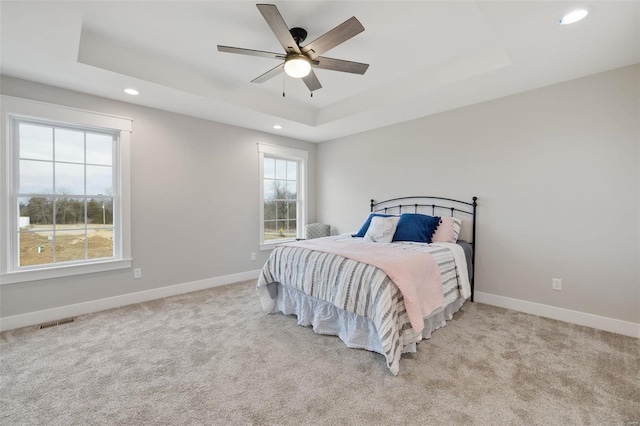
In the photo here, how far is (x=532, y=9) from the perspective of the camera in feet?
6.01

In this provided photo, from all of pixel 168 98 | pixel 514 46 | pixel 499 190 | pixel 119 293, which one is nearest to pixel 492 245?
pixel 499 190

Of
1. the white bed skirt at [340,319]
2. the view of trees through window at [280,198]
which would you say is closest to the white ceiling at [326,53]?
the view of trees through window at [280,198]

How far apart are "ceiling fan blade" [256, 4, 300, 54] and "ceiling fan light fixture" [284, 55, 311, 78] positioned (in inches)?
2.3

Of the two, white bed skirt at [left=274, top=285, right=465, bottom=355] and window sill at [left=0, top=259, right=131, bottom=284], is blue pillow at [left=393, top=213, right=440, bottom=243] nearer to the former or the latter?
white bed skirt at [left=274, top=285, right=465, bottom=355]

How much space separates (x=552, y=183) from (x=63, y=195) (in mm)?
5226

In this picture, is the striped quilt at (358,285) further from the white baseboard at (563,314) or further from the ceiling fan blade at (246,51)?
the ceiling fan blade at (246,51)

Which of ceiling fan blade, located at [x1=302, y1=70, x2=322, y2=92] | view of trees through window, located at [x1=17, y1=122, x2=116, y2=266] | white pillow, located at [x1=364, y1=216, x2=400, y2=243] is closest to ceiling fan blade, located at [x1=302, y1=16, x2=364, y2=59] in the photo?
ceiling fan blade, located at [x1=302, y1=70, x2=322, y2=92]

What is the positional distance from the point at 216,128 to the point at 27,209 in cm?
228

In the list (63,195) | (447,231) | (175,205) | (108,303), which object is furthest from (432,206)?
(63,195)

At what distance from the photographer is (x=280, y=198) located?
5.07 metres

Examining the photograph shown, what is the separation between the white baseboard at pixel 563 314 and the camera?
8.36 feet

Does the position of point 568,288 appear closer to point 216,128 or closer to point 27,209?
point 216,128

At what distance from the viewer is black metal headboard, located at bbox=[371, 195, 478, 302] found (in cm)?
348

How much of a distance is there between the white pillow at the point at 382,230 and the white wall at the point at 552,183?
0.85m
